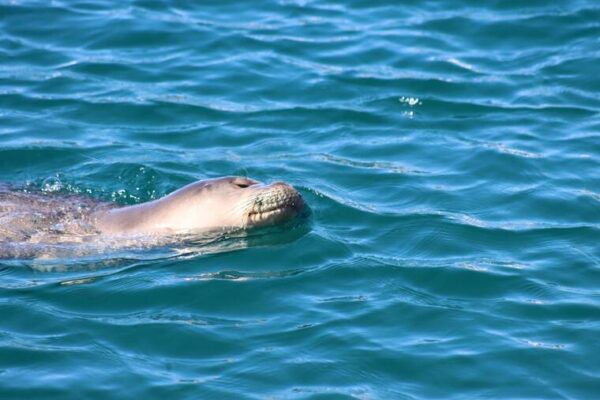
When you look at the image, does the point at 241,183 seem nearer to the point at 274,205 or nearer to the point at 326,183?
the point at 274,205

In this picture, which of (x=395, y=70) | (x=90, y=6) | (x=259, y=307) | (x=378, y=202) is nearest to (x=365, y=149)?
(x=378, y=202)

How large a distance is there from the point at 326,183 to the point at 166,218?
5.92 feet

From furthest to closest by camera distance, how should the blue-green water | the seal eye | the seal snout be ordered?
the seal eye → the seal snout → the blue-green water

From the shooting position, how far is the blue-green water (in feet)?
24.8

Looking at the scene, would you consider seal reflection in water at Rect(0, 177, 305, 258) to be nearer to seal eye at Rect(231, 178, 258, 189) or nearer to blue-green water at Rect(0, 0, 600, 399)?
seal eye at Rect(231, 178, 258, 189)

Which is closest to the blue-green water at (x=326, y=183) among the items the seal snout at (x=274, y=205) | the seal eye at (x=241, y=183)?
the seal snout at (x=274, y=205)

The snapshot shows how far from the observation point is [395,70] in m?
13.6

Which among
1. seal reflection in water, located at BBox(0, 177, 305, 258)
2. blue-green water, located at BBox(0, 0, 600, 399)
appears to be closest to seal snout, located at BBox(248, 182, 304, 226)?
seal reflection in water, located at BBox(0, 177, 305, 258)

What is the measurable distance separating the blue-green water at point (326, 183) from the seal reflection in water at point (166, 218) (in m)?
0.29

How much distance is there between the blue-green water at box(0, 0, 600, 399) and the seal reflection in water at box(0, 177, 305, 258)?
11.3 inches

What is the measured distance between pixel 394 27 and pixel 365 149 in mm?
4008

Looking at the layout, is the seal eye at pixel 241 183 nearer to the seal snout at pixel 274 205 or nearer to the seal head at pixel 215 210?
the seal head at pixel 215 210

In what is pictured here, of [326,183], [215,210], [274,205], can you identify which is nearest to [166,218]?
[215,210]

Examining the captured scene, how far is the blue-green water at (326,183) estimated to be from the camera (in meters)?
7.57
